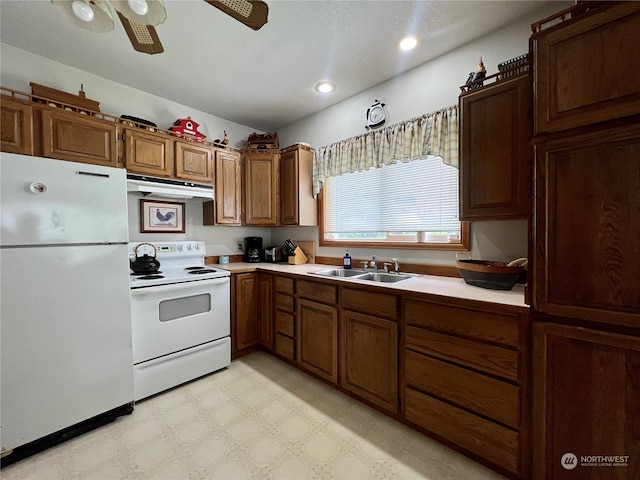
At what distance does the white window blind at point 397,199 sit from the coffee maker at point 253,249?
0.94 meters

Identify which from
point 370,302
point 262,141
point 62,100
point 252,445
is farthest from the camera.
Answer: point 262,141

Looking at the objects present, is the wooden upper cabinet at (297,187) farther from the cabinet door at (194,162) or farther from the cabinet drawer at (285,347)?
the cabinet drawer at (285,347)

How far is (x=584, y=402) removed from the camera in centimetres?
109

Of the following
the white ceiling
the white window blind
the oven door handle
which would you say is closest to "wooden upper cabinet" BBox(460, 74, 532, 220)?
the white window blind

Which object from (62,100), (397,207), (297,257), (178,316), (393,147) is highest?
(62,100)

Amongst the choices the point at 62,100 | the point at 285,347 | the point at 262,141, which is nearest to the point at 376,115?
the point at 262,141

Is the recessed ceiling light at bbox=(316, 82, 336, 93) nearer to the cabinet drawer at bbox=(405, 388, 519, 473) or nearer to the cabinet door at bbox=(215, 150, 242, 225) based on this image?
the cabinet door at bbox=(215, 150, 242, 225)

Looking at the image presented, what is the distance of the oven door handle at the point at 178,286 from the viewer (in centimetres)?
193

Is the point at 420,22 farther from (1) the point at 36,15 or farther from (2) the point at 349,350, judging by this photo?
(1) the point at 36,15

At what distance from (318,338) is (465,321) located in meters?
1.19

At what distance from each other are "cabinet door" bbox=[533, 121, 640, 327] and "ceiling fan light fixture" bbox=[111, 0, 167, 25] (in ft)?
5.78

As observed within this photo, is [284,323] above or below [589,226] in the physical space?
below

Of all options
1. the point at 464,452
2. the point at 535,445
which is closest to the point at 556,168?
the point at 535,445

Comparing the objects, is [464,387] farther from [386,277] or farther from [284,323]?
[284,323]
